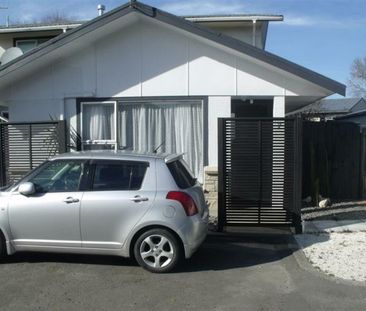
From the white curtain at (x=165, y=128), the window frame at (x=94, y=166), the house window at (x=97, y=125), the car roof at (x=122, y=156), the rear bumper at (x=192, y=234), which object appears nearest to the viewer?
the rear bumper at (x=192, y=234)

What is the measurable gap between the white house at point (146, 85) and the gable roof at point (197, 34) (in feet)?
0.10

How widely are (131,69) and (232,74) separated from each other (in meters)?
2.14

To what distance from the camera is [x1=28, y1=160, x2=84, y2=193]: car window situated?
733 centimetres

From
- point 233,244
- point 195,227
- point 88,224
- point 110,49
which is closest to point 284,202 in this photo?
point 233,244

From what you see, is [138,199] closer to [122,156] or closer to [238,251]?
[122,156]

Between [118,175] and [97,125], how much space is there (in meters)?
4.72

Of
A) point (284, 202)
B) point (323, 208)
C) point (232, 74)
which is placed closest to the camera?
point (284, 202)

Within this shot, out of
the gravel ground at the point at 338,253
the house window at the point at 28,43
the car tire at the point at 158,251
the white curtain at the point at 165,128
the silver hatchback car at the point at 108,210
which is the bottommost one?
the gravel ground at the point at 338,253

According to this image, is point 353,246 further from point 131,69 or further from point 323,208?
point 131,69

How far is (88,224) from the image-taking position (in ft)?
23.5

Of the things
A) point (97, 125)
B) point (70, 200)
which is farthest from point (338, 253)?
point (97, 125)

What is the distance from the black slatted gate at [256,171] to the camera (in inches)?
374

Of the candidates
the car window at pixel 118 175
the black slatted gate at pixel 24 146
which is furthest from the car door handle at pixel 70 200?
the black slatted gate at pixel 24 146

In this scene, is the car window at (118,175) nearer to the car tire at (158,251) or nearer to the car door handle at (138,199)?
the car door handle at (138,199)
